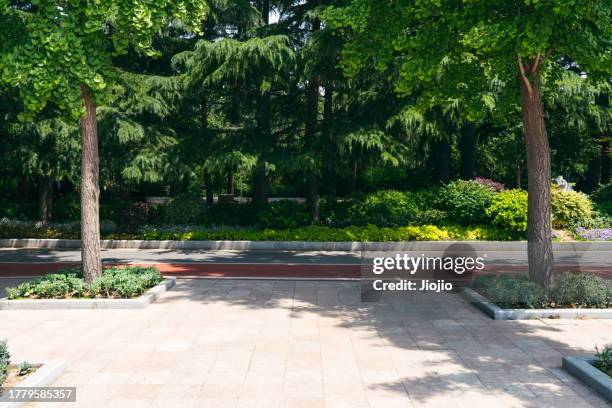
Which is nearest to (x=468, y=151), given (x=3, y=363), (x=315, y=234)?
(x=315, y=234)

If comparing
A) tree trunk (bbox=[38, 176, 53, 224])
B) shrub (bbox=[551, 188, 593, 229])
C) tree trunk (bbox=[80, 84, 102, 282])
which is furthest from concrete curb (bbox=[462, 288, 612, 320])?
tree trunk (bbox=[38, 176, 53, 224])

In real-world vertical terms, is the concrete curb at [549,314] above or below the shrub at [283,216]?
below

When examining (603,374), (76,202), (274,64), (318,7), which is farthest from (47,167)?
(603,374)

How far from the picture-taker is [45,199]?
79.5ft

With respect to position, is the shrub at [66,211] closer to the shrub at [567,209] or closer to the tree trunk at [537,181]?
the tree trunk at [537,181]

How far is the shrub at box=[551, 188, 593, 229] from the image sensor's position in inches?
885

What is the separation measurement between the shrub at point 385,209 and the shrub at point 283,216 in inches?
80.0

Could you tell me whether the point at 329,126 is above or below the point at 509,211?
above

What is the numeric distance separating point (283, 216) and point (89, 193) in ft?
39.0

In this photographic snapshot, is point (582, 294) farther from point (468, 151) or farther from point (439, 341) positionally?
point (468, 151)

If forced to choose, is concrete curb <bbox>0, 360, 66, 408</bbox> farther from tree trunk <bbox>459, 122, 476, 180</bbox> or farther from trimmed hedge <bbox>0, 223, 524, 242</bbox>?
tree trunk <bbox>459, 122, 476, 180</bbox>

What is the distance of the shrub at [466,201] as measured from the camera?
2255cm

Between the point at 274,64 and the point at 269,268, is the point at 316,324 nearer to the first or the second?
the point at 269,268

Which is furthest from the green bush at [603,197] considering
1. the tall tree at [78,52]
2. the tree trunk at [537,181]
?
the tall tree at [78,52]
